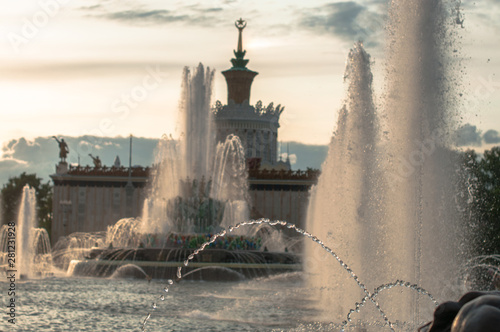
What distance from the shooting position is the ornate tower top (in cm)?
6781

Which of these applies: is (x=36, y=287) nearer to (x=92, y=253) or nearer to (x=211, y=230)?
(x=92, y=253)

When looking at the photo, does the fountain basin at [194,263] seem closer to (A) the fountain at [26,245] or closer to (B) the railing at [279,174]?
(A) the fountain at [26,245]

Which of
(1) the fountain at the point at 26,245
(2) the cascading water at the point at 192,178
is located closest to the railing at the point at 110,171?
(2) the cascading water at the point at 192,178

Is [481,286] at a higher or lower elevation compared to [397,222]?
lower

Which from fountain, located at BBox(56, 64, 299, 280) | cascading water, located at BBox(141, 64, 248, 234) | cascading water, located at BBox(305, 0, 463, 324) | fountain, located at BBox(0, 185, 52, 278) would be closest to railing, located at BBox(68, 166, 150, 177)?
fountain, located at BBox(56, 64, 299, 280)

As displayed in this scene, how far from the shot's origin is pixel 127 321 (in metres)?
17.0

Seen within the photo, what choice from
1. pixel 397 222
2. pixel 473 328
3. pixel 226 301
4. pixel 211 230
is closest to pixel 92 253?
pixel 211 230

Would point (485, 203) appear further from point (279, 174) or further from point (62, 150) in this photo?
point (62, 150)

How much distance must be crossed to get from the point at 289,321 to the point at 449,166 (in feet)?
15.0

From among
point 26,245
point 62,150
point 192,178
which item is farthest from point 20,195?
point 26,245

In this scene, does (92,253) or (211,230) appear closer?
(92,253)

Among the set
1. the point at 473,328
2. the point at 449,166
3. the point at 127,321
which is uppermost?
the point at 449,166

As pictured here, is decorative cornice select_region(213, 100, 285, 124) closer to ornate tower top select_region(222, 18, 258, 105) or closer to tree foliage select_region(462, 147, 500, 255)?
ornate tower top select_region(222, 18, 258, 105)

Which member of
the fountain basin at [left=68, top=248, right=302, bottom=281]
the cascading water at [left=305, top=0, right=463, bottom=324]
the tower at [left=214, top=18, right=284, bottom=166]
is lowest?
the fountain basin at [left=68, top=248, right=302, bottom=281]
